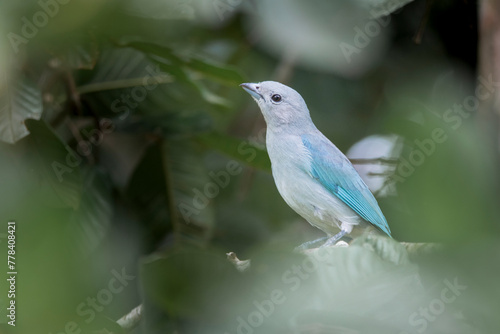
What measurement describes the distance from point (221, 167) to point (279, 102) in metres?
2.38

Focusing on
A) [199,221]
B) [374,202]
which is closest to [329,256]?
[374,202]

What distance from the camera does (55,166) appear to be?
10.0 ft

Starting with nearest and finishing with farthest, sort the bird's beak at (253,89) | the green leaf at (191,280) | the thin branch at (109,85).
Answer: the green leaf at (191,280) < the bird's beak at (253,89) < the thin branch at (109,85)

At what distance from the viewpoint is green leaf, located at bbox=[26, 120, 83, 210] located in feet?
9.78

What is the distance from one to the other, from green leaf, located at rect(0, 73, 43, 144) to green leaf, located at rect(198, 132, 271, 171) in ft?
3.20

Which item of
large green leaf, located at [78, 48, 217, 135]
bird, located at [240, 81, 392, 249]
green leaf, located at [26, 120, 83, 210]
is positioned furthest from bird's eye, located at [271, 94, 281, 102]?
green leaf, located at [26, 120, 83, 210]

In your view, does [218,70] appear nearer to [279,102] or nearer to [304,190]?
[279,102]

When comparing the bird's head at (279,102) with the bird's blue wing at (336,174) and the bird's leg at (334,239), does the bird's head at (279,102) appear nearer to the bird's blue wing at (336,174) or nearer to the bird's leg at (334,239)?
the bird's blue wing at (336,174)

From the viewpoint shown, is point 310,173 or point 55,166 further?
point 55,166

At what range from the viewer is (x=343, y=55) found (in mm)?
3596

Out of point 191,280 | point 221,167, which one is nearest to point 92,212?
point 221,167

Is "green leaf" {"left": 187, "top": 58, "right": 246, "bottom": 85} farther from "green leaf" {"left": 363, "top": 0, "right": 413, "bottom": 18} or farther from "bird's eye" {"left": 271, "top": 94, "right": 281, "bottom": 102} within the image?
"green leaf" {"left": 363, "top": 0, "right": 413, "bottom": 18}

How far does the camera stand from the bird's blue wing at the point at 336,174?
96.9 inches

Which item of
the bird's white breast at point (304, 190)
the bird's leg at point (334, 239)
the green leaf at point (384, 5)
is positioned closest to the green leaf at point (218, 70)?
the bird's white breast at point (304, 190)
